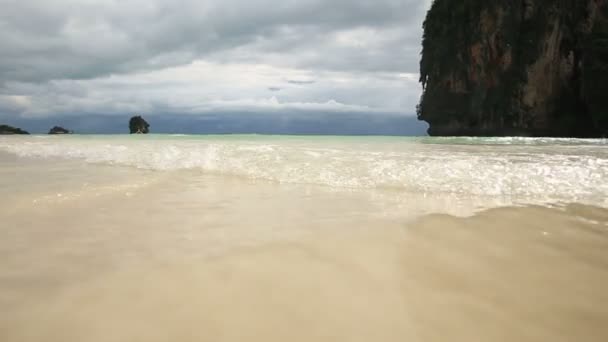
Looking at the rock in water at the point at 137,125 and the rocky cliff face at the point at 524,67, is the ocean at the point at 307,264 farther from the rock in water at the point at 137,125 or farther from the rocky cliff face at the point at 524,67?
the rock in water at the point at 137,125

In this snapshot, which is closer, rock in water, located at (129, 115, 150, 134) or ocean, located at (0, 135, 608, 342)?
ocean, located at (0, 135, 608, 342)

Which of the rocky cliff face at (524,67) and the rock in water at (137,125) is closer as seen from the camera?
the rocky cliff face at (524,67)

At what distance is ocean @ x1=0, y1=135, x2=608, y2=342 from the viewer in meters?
1.29

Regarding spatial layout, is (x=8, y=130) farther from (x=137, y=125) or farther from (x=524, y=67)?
(x=524, y=67)

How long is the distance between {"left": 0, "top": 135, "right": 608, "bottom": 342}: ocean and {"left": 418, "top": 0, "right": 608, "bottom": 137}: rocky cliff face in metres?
33.0

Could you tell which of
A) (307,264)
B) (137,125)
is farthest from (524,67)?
(137,125)

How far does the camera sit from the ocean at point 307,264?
4.22 feet

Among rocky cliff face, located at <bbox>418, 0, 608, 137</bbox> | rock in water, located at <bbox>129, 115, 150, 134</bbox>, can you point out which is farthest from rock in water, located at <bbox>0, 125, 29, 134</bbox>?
rocky cliff face, located at <bbox>418, 0, 608, 137</bbox>

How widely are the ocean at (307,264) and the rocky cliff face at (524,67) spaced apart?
108 ft

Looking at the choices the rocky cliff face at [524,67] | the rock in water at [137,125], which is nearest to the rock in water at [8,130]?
the rock in water at [137,125]

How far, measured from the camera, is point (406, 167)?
4730 millimetres

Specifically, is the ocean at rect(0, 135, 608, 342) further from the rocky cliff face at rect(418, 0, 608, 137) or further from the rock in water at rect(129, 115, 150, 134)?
the rock in water at rect(129, 115, 150, 134)

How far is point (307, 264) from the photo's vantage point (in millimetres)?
1786

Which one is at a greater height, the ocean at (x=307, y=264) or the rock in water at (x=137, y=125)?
the rock in water at (x=137, y=125)
